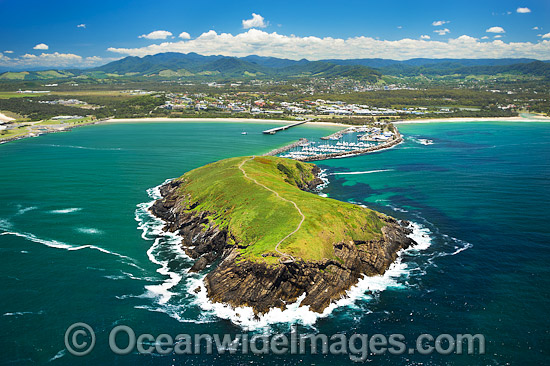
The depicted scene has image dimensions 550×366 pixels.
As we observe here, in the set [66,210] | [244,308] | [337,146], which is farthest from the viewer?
[337,146]

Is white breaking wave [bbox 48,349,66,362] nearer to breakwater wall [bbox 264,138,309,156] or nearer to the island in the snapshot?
the island

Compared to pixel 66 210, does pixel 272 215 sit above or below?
above

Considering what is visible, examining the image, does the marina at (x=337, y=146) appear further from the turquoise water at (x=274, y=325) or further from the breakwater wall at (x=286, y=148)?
the turquoise water at (x=274, y=325)

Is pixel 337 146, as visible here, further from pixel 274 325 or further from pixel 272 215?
pixel 274 325

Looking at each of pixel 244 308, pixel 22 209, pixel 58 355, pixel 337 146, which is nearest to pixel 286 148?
pixel 337 146

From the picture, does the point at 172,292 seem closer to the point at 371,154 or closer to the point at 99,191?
the point at 99,191

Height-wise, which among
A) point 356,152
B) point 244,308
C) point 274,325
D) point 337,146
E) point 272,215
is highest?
point 337,146

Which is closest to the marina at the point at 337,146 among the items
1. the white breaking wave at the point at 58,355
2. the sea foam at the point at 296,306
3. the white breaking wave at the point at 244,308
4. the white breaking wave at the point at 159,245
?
the white breaking wave at the point at 159,245

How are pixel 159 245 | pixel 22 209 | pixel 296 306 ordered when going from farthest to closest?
pixel 22 209 → pixel 159 245 → pixel 296 306
